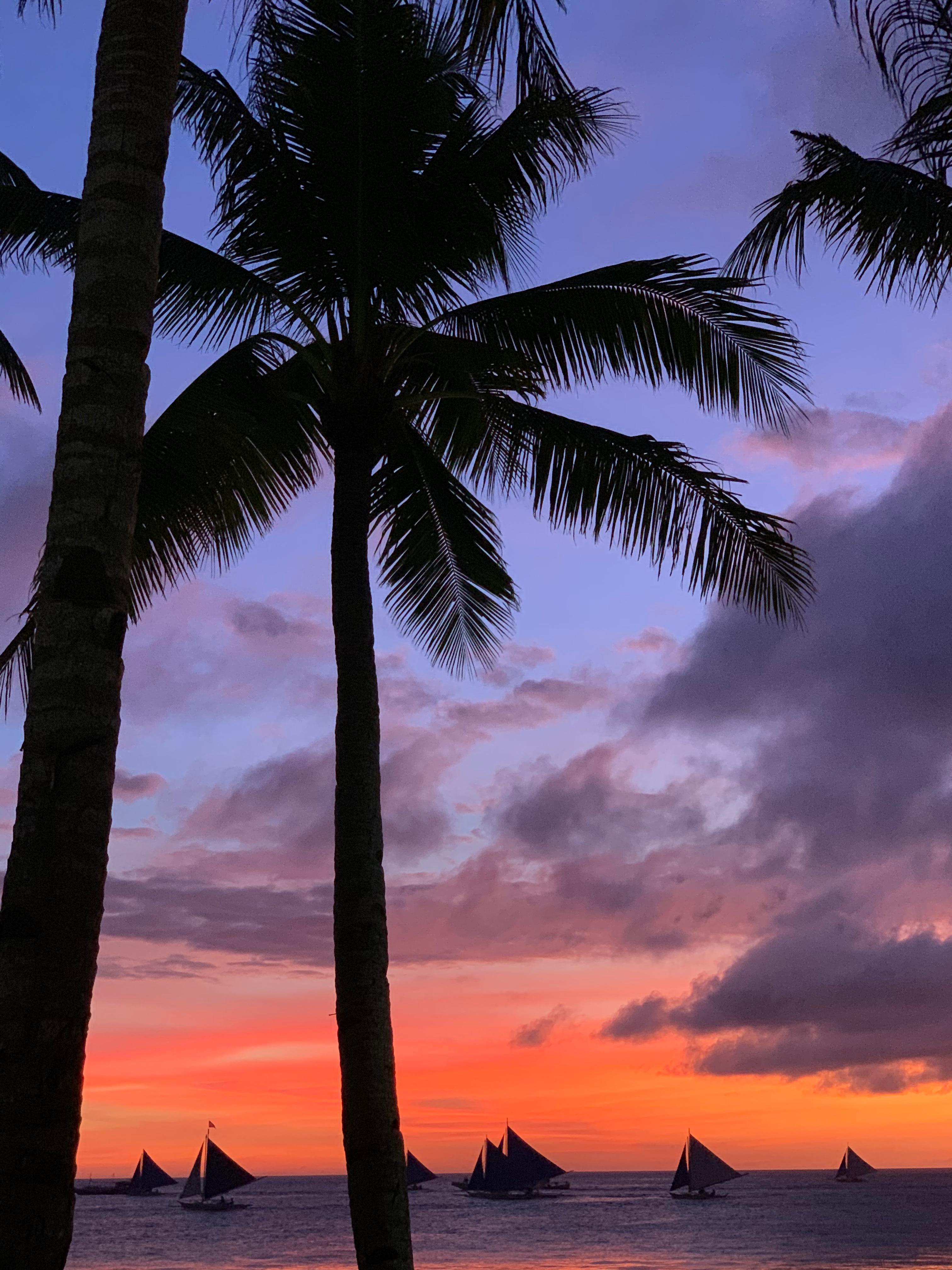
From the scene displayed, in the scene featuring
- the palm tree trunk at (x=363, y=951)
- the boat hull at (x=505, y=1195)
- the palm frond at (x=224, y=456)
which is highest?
the palm frond at (x=224, y=456)

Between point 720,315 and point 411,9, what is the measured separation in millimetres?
3469

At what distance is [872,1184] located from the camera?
195875 mm

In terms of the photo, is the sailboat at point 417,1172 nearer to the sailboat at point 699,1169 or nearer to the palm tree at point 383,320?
the sailboat at point 699,1169

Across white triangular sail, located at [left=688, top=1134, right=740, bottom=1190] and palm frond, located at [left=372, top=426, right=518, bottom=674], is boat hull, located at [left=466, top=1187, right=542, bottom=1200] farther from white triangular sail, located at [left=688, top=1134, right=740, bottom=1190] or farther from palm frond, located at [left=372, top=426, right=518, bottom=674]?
palm frond, located at [left=372, top=426, right=518, bottom=674]

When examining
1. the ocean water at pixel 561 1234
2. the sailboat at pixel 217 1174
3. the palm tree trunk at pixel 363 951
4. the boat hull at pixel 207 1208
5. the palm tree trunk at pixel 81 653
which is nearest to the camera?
the palm tree trunk at pixel 81 653

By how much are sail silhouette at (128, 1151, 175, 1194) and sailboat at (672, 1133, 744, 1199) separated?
52098 millimetres

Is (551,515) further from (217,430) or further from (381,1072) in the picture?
(381,1072)

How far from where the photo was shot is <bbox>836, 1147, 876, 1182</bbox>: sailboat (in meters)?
160

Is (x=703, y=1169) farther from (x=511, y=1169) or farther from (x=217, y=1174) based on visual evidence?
(x=217, y=1174)

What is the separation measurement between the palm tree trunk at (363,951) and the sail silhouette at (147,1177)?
132 m

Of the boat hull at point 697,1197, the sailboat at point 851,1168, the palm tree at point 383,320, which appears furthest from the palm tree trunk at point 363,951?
the sailboat at point 851,1168

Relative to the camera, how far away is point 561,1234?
96.1 m

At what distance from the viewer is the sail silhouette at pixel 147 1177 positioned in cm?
12825

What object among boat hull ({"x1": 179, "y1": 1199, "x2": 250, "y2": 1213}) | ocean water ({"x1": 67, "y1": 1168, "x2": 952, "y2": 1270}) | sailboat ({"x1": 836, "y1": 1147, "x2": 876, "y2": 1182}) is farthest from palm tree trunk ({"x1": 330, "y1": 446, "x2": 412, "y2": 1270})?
sailboat ({"x1": 836, "y1": 1147, "x2": 876, "y2": 1182})
